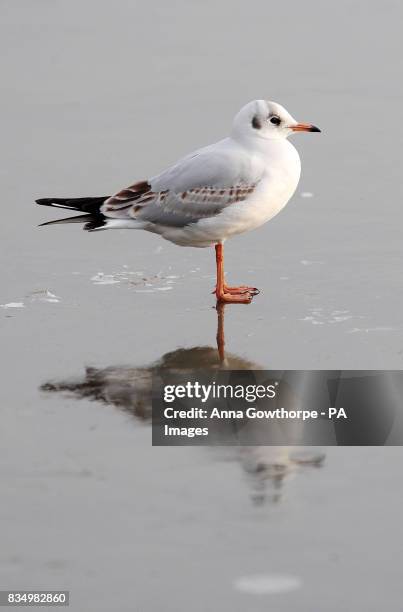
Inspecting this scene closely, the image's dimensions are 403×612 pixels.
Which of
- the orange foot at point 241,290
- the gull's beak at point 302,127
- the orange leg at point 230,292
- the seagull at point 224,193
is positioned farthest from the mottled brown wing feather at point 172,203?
the gull's beak at point 302,127

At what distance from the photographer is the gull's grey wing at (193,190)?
7789mm

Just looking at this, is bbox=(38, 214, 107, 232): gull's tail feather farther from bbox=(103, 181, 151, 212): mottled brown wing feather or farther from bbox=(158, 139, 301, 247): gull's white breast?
bbox=(158, 139, 301, 247): gull's white breast

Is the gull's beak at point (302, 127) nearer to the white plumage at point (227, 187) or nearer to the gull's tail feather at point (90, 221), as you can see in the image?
the white plumage at point (227, 187)

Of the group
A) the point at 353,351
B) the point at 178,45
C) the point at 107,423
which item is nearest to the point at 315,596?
the point at 107,423

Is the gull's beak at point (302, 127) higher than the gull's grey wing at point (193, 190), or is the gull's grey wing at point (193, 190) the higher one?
the gull's beak at point (302, 127)

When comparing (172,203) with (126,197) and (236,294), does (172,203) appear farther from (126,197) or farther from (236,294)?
(236,294)

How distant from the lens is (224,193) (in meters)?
7.80

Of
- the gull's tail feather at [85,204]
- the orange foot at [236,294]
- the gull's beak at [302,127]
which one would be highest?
the gull's beak at [302,127]

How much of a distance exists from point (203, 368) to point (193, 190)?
1.51 meters

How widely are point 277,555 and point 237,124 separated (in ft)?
12.0

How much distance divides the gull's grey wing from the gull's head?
119 millimetres

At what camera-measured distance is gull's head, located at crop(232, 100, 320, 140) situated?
794 centimetres

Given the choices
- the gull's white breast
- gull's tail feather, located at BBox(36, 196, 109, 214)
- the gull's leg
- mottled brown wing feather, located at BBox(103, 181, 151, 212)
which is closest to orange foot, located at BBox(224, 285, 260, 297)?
the gull's leg

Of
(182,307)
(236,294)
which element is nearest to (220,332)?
(182,307)
